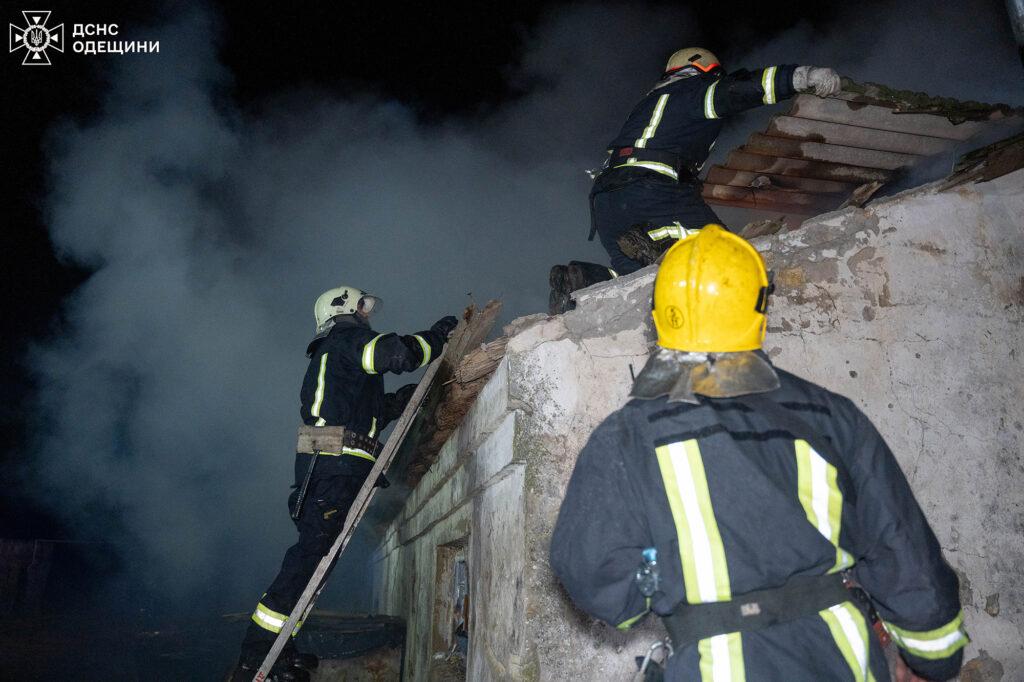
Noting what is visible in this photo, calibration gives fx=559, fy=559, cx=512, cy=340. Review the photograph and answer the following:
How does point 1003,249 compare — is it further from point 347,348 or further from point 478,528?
point 347,348

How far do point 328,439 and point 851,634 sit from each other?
3343mm

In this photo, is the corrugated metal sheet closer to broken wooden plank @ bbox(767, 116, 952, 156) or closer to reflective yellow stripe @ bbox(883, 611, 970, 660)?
broken wooden plank @ bbox(767, 116, 952, 156)

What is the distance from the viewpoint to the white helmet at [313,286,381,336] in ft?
15.2

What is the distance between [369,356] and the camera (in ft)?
12.8

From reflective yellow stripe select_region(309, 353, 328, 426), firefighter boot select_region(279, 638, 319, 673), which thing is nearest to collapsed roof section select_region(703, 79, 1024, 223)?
reflective yellow stripe select_region(309, 353, 328, 426)

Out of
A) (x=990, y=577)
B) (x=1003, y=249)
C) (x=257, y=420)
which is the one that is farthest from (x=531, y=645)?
(x=257, y=420)

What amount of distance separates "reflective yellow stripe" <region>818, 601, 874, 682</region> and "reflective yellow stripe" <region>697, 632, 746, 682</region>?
22 cm

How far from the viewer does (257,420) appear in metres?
23.4

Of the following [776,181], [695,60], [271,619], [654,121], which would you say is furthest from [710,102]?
[271,619]

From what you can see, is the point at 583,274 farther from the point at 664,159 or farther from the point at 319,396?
the point at 319,396

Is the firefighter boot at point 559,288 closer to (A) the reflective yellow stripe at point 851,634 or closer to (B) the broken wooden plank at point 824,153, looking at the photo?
(B) the broken wooden plank at point 824,153

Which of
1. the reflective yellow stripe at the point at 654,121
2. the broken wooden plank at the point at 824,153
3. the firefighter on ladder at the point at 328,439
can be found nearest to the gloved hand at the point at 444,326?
the firefighter on ladder at the point at 328,439

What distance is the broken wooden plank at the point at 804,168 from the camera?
11.7 feet

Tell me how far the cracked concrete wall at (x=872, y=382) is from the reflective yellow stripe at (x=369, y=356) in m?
1.46
